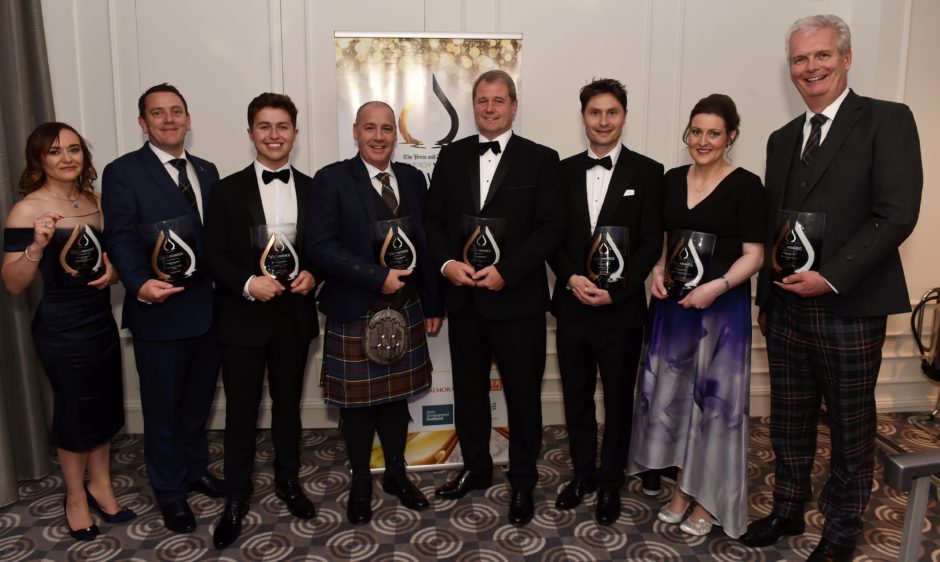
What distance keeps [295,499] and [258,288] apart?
3.58 ft

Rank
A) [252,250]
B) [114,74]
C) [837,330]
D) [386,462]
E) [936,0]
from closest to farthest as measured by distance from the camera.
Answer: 1. [837,330]
2. [252,250]
3. [386,462]
4. [114,74]
5. [936,0]

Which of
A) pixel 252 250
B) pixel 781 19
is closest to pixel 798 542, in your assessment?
pixel 252 250

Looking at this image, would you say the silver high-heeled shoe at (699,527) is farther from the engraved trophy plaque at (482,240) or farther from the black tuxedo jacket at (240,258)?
the black tuxedo jacket at (240,258)

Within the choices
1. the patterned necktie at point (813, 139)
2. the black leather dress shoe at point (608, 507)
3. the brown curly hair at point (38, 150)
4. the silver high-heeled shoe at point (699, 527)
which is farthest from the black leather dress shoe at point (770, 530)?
the brown curly hair at point (38, 150)

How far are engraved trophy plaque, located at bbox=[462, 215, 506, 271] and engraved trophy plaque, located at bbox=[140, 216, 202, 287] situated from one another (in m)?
1.15

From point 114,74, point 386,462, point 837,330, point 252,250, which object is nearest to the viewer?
point 837,330

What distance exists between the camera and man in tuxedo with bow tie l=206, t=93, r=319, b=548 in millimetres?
2754

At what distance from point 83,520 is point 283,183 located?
1776 millimetres

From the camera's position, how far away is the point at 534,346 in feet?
9.91

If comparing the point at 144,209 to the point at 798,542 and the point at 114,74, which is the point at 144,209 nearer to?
the point at 114,74

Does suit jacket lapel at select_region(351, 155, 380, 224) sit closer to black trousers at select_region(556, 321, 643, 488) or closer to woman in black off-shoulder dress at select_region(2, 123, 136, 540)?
black trousers at select_region(556, 321, 643, 488)

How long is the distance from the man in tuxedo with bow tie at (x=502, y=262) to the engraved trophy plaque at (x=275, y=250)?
0.65 m

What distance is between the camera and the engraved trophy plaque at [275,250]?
2658 mm

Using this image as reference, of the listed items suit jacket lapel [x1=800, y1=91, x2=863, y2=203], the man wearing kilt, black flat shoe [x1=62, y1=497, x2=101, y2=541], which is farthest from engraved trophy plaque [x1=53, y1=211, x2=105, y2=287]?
suit jacket lapel [x1=800, y1=91, x2=863, y2=203]
